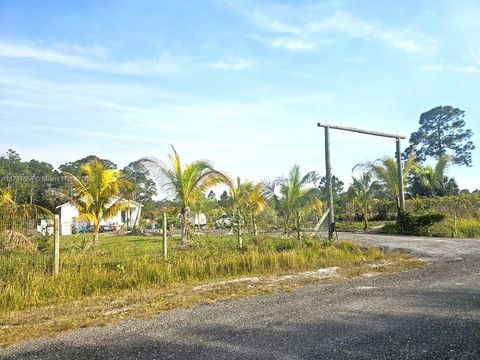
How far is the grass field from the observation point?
5820 mm

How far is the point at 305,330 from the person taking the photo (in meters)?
4.68

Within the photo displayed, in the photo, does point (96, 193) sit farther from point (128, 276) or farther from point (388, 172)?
point (388, 172)

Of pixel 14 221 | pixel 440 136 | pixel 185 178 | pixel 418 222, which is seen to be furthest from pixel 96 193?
pixel 440 136

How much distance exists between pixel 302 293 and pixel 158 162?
917 cm

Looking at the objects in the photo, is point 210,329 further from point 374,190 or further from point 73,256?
point 374,190

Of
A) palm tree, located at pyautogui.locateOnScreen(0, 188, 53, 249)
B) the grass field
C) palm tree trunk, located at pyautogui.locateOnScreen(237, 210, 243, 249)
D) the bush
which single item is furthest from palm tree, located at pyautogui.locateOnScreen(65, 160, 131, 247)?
the bush

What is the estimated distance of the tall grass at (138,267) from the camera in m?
6.90

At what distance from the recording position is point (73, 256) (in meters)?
7.93

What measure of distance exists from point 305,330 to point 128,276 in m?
4.26

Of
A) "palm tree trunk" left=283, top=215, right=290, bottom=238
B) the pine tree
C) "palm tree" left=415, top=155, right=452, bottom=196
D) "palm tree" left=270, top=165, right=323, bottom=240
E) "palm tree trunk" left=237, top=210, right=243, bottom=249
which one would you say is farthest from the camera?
the pine tree

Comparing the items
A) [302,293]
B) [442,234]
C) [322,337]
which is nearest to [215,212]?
[302,293]

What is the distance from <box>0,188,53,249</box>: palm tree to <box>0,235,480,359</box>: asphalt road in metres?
3.66

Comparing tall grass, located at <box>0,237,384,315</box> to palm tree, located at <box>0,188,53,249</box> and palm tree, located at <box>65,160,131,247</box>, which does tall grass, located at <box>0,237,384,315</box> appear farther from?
palm tree, located at <box>65,160,131,247</box>

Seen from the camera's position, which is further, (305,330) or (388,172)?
(388,172)
